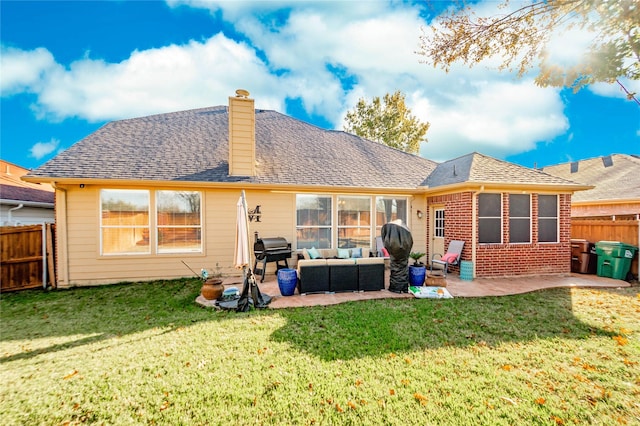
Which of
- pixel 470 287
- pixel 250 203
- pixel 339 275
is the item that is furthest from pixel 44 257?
pixel 470 287

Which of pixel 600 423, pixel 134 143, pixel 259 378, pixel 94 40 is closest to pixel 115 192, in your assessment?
pixel 134 143

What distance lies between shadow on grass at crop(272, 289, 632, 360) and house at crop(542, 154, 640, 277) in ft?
16.8

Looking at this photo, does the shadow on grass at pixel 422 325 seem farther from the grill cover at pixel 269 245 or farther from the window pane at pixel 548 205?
the window pane at pixel 548 205

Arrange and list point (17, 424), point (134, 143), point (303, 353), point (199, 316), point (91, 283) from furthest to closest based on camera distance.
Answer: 1. point (134, 143)
2. point (91, 283)
3. point (199, 316)
4. point (303, 353)
5. point (17, 424)

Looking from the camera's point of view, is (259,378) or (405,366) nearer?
(259,378)

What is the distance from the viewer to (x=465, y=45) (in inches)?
210

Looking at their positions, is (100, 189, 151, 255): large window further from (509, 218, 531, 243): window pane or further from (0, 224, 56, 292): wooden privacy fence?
(509, 218, 531, 243): window pane

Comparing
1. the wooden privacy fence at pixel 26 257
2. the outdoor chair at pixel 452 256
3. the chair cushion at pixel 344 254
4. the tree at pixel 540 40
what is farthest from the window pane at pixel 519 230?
the wooden privacy fence at pixel 26 257

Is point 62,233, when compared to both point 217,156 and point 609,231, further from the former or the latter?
point 609,231

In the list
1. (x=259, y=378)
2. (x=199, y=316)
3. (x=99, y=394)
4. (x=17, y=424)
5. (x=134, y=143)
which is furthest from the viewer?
(x=134, y=143)

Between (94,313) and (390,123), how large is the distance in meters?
22.6

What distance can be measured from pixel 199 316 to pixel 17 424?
2.82 m

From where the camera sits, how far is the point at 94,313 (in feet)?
18.0

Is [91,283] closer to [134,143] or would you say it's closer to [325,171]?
[134,143]
